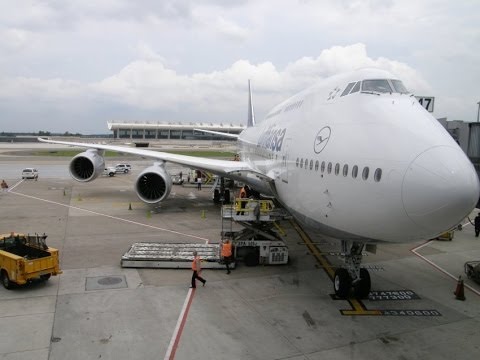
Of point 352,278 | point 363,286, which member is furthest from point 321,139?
point 363,286

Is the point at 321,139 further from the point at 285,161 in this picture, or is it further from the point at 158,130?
the point at 158,130

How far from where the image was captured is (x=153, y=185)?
23766mm

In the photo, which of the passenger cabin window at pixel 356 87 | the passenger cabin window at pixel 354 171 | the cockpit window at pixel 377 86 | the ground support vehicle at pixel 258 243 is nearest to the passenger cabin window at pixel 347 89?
the passenger cabin window at pixel 356 87

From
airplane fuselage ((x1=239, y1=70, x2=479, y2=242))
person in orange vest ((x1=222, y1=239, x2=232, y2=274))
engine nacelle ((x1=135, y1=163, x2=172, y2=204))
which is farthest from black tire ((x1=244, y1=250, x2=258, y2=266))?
engine nacelle ((x1=135, y1=163, x2=172, y2=204))

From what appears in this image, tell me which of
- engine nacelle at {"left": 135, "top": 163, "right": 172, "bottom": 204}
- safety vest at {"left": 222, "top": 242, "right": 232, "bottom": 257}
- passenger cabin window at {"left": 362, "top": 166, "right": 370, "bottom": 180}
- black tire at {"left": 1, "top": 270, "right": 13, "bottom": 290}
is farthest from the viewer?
engine nacelle at {"left": 135, "top": 163, "right": 172, "bottom": 204}

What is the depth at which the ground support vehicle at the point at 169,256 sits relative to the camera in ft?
47.2

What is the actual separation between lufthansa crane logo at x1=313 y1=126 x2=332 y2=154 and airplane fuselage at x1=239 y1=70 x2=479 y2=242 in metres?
0.04

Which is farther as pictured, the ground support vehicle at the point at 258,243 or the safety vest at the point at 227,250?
the ground support vehicle at the point at 258,243

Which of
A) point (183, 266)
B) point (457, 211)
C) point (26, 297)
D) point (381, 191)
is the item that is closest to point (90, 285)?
point (26, 297)

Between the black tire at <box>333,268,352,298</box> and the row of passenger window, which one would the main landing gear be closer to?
the black tire at <box>333,268,352,298</box>

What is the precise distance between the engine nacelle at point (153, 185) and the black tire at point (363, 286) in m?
13.4

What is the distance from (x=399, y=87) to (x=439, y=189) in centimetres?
366

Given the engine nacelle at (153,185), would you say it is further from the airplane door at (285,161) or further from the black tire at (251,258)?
the airplane door at (285,161)

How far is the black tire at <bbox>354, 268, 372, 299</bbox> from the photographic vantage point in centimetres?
1159
